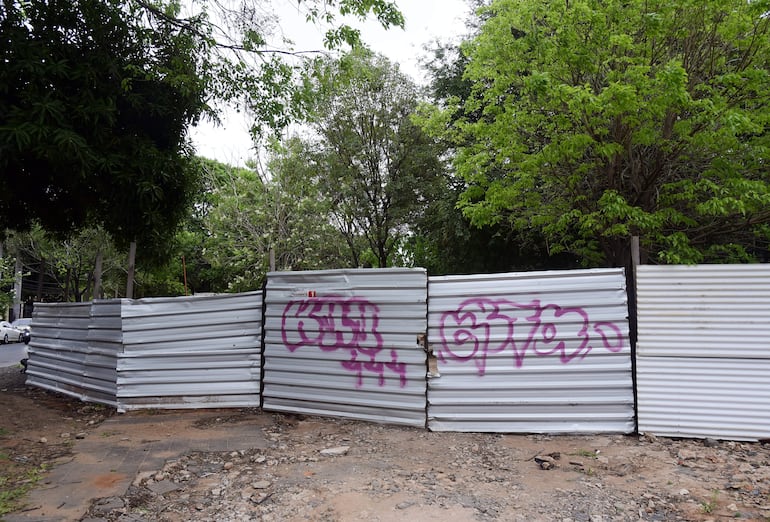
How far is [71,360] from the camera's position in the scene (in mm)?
9023

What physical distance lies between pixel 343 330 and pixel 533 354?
2268 mm

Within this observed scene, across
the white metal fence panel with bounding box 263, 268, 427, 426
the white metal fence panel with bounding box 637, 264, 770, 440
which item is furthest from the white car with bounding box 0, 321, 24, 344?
the white metal fence panel with bounding box 637, 264, 770, 440

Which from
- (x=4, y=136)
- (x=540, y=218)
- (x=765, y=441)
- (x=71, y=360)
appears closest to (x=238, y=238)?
(x=71, y=360)

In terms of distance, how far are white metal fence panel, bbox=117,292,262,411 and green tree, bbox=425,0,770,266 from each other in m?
5.22

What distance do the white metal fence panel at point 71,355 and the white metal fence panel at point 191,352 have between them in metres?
0.49

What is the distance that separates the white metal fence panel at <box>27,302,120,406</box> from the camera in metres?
8.02

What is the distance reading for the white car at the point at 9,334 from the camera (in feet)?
82.5

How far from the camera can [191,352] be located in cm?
740

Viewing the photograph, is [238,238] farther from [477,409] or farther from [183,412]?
[477,409]

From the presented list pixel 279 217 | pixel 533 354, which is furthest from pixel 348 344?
pixel 279 217

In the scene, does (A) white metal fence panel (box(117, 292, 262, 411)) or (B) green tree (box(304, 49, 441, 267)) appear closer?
(A) white metal fence panel (box(117, 292, 262, 411))

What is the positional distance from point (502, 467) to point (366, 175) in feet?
47.8

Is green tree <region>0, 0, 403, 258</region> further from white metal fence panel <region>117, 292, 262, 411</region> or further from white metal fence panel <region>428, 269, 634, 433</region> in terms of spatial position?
white metal fence panel <region>428, 269, 634, 433</region>

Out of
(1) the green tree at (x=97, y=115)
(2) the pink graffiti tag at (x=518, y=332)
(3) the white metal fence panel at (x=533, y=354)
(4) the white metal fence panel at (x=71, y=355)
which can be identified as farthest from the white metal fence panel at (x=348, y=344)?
(4) the white metal fence panel at (x=71, y=355)
